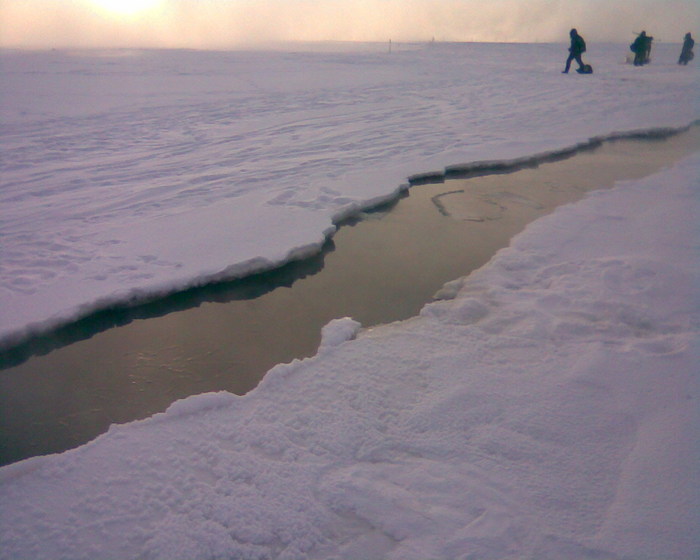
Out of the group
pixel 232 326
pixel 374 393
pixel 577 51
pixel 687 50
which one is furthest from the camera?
pixel 687 50

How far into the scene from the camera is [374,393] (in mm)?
2777

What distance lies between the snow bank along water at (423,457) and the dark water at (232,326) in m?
0.30

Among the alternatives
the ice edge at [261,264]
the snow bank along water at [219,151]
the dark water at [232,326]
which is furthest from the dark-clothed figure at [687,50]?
the dark water at [232,326]

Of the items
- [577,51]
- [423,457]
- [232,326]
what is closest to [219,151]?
[232,326]

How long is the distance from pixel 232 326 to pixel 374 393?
4.44 feet

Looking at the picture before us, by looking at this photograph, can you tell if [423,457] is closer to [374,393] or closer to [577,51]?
[374,393]

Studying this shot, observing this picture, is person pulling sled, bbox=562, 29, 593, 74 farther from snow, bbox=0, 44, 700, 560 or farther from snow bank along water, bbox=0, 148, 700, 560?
snow bank along water, bbox=0, 148, 700, 560

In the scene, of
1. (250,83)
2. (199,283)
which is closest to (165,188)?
(199,283)

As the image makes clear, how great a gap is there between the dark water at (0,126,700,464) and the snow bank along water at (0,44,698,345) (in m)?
0.24

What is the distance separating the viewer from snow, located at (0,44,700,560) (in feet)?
6.67

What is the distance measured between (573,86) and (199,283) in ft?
43.9

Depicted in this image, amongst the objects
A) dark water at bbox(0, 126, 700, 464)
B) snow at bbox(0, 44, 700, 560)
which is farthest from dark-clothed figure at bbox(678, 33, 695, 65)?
dark water at bbox(0, 126, 700, 464)

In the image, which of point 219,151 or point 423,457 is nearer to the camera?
point 423,457

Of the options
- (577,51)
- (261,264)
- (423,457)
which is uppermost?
(577,51)
